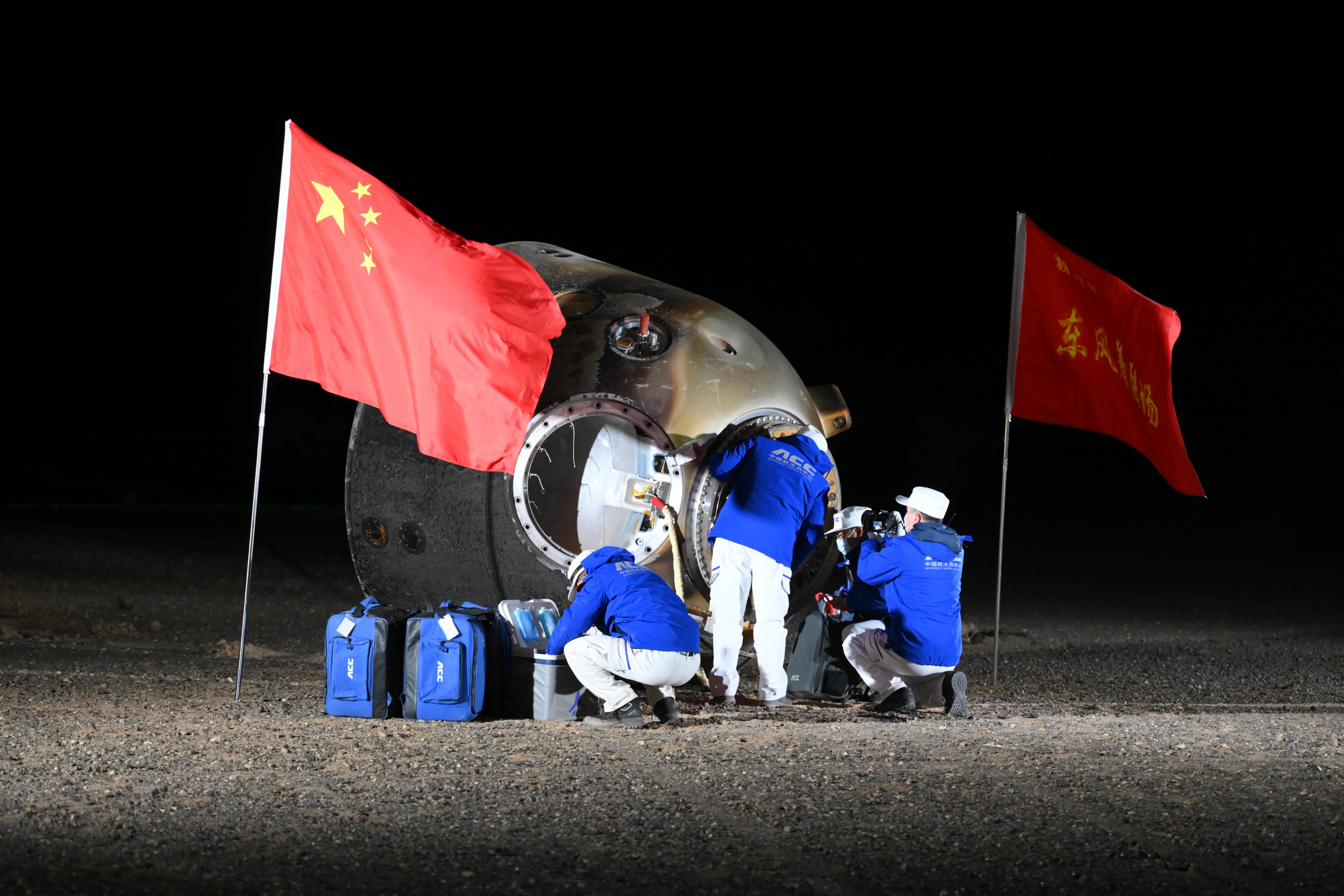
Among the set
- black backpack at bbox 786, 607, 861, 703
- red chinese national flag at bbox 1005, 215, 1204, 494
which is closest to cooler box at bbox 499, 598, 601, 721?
black backpack at bbox 786, 607, 861, 703

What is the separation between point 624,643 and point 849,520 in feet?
6.15

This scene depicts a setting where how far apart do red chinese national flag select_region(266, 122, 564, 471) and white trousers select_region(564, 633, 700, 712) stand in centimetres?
108

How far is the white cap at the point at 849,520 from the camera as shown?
328 inches

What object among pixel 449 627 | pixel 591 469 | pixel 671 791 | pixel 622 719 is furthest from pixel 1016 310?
pixel 671 791

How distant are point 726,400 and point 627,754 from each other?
2.64m

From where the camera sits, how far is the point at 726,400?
8312 mm

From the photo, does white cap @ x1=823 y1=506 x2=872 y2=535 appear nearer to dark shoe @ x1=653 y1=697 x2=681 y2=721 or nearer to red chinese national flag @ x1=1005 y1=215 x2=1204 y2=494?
red chinese national flag @ x1=1005 y1=215 x2=1204 y2=494

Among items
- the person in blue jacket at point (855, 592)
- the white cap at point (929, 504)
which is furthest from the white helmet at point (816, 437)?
the white cap at point (929, 504)

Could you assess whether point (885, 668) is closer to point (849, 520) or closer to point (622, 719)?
point (849, 520)

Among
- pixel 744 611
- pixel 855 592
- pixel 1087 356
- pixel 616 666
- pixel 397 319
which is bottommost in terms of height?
pixel 616 666

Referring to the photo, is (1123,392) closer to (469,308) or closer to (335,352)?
(469,308)

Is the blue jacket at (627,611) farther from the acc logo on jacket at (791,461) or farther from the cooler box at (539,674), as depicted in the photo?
the acc logo on jacket at (791,461)

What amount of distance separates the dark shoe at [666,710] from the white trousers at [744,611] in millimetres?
811

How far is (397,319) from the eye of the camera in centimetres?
759
